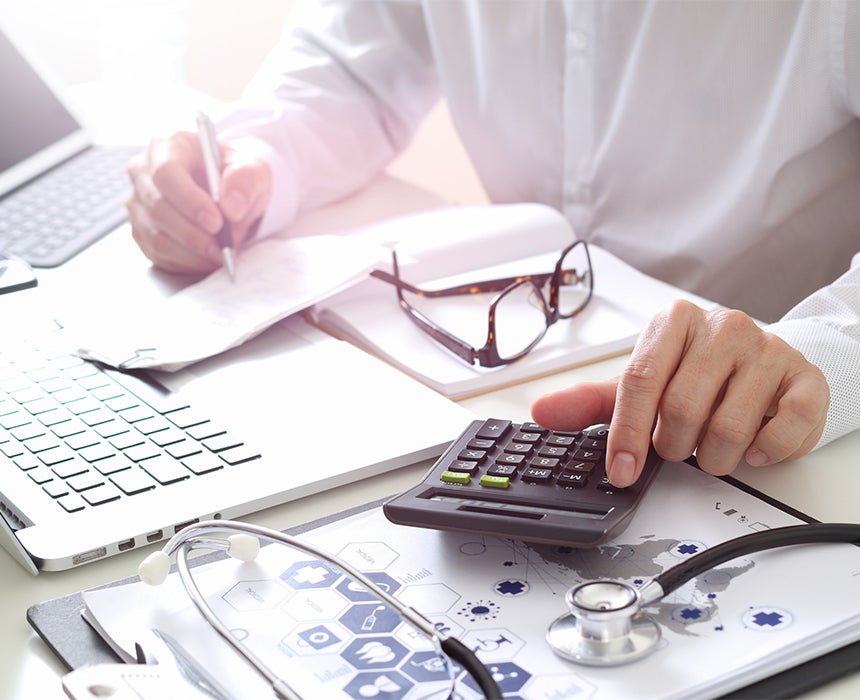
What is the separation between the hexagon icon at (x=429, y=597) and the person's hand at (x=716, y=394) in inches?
4.9

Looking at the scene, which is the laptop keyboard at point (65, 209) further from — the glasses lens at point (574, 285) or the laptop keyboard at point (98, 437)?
the glasses lens at point (574, 285)

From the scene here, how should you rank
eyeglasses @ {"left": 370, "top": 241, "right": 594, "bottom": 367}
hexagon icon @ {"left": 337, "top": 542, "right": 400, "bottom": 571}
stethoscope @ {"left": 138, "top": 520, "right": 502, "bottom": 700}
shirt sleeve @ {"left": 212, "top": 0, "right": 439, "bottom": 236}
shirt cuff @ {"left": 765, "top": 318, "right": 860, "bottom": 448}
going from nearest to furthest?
stethoscope @ {"left": 138, "top": 520, "right": 502, "bottom": 700}
hexagon icon @ {"left": 337, "top": 542, "right": 400, "bottom": 571}
shirt cuff @ {"left": 765, "top": 318, "right": 860, "bottom": 448}
eyeglasses @ {"left": 370, "top": 241, "right": 594, "bottom": 367}
shirt sleeve @ {"left": 212, "top": 0, "right": 439, "bottom": 236}

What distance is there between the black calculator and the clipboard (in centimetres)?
7

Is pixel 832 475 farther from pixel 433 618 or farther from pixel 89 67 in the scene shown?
pixel 89 67

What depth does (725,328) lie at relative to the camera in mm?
621

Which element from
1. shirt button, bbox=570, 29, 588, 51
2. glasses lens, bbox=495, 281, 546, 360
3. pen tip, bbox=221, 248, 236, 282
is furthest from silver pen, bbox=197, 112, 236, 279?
shirt button, bbox=570, 29, 588, 51

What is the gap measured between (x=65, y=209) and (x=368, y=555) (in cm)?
81

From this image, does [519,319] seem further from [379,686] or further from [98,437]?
[379,686]

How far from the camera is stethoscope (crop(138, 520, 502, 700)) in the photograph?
0.43 metres

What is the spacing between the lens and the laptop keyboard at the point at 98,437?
63cm

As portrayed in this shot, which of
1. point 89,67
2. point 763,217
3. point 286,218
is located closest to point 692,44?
point 763,217

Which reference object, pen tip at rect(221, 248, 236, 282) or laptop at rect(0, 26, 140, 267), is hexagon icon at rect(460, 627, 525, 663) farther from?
laptop at rect(0, 26, 140, 267)

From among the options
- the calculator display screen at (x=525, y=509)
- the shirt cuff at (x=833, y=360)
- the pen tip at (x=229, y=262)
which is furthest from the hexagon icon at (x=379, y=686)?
the pen tip at (x=229, y=262)

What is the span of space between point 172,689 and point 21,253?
2.50 ft
